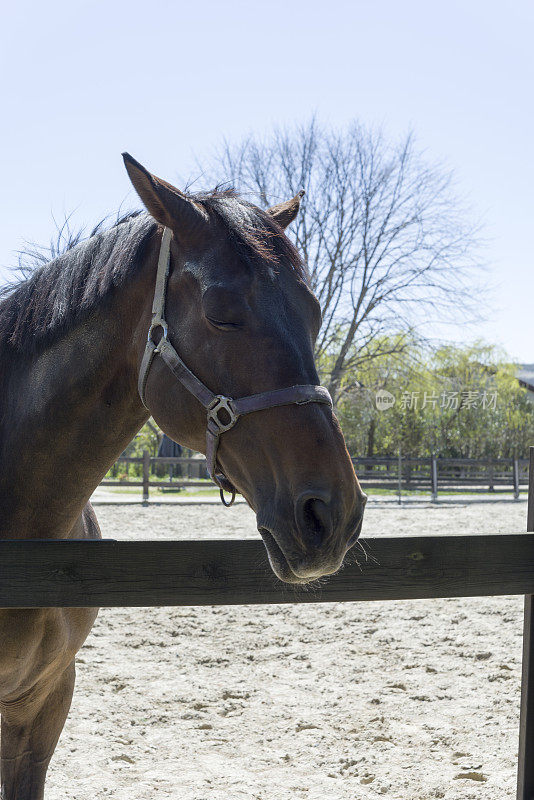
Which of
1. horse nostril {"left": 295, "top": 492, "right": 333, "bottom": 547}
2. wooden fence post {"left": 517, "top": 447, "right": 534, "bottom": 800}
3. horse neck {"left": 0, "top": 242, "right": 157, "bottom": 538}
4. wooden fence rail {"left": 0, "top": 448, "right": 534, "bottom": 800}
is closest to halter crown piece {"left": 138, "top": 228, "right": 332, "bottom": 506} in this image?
horse neck {"left": 0, "top": 242, "right": 157, "bottom": 538}

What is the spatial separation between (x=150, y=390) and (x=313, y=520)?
61 centimetres

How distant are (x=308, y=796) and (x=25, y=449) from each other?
7.04 feet

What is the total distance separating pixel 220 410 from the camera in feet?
5.74

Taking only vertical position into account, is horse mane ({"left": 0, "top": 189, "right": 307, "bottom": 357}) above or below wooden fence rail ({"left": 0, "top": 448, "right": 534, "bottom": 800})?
above

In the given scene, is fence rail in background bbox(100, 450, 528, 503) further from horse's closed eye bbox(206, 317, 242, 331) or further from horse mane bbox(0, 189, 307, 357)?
horse's closed eye bbox(206, 317, 242, 331)

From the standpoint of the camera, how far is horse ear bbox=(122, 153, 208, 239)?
1845 mm

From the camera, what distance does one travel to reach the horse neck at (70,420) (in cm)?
207

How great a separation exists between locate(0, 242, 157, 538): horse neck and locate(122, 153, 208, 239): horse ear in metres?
0.15

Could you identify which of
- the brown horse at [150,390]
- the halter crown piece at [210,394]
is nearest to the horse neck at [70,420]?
the brown horse at [150,390]

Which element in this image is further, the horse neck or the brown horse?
the horse neck

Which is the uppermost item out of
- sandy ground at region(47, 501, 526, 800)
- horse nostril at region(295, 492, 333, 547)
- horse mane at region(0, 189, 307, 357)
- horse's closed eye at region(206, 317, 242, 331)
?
horse mane at region(0, 189, 307, 357)

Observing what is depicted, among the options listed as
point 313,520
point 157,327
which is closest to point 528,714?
point 313,520

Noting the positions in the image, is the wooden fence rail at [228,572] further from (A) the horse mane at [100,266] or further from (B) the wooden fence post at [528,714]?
(A) the horse mane at [100,266]

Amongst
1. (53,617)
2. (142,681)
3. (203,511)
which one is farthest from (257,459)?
(203,511)
